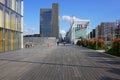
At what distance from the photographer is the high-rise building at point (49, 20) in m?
154

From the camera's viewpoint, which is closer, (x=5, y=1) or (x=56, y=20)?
(x=5, y=1)

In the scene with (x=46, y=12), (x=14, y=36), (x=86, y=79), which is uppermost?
(x=46, y=12)

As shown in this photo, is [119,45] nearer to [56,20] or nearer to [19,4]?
[19,4]

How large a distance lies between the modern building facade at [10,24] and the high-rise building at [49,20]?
110401 mm

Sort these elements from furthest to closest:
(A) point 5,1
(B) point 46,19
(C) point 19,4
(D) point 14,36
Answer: (B) point 46,19
(C) point 19,4
(D) point 14,36
(A) point 5,1

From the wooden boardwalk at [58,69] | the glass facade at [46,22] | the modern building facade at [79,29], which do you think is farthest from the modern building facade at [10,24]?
the glass facade at [46,22]

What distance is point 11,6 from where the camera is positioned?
35.8 m

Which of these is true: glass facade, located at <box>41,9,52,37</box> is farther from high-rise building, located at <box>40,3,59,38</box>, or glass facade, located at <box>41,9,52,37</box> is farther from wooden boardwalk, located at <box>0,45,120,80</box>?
wooden boardwalk, located at <box>0,45,120,80</box>

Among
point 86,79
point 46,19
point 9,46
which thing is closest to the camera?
point 86,79

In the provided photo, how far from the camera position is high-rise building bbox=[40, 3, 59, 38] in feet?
506

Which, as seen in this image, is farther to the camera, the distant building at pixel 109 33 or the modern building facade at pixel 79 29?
the modern building facade at pixel 79 29

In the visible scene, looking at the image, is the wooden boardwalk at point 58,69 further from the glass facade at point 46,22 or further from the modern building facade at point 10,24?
the glass facade at point 46,22

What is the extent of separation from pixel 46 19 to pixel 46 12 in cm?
580

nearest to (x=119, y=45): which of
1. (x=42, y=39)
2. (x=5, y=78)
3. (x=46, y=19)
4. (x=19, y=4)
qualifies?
(x=5, y=78)
